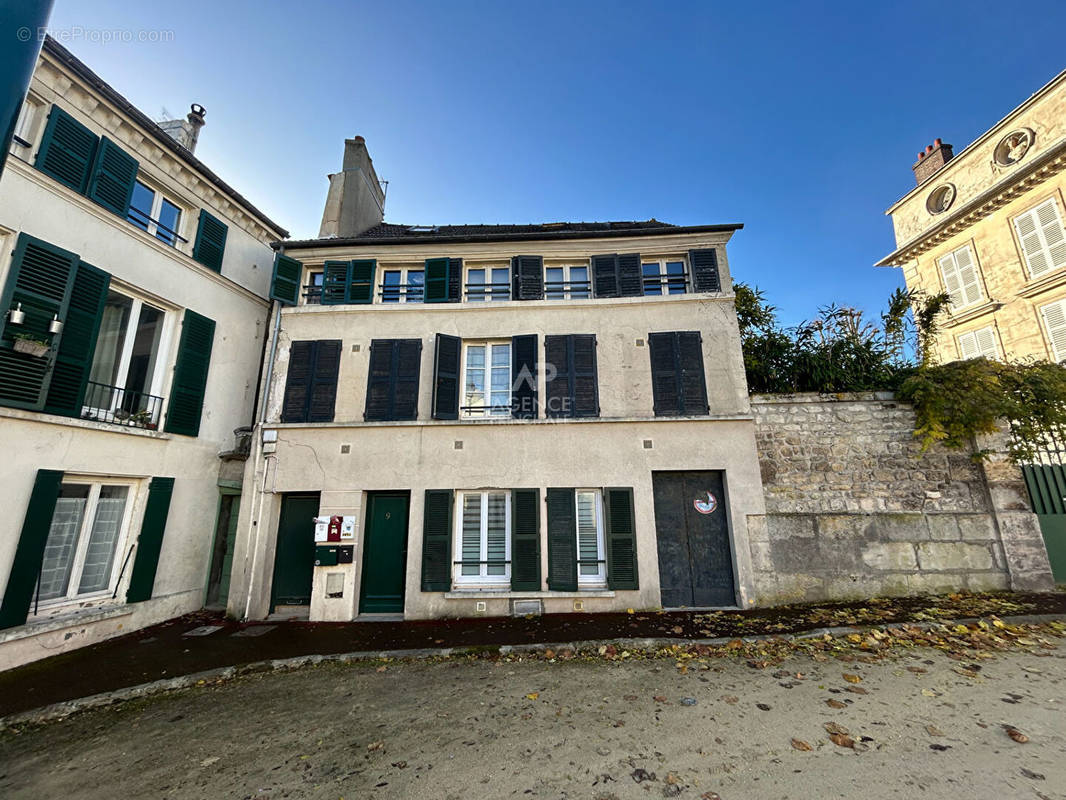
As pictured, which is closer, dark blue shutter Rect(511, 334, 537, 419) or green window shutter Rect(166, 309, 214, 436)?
Answer: green window shutter Rect(166, 309, 214, 436)

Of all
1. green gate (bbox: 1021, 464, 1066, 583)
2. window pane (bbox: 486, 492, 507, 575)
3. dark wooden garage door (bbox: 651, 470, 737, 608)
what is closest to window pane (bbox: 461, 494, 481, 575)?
window pane (bbox: 486, 492, 507, 575)

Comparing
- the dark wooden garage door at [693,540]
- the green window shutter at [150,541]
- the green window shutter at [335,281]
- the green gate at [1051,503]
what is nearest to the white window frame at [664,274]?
the dark wooden garage door at [693,540]

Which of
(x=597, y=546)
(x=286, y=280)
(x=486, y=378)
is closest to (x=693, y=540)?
(x=597, y=546)

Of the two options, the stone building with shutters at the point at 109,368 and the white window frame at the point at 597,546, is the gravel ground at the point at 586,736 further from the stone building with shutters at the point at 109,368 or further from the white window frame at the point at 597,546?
the stone building with shutters at the point at 109,368

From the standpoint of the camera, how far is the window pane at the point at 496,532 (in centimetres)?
712

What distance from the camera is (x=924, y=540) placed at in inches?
266

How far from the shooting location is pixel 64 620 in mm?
5531

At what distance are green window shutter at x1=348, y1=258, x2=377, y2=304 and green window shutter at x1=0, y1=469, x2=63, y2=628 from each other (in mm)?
4862

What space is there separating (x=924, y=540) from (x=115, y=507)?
12434 millimetres

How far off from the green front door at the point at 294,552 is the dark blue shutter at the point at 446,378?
2.75 metres

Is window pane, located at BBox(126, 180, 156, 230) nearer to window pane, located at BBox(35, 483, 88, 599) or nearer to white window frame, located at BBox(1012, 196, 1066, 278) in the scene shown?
window pane, located at BBox(35, 483, 88, 599)

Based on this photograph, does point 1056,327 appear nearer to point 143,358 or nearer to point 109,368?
point 143,358

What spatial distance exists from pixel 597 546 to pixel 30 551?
297 inches

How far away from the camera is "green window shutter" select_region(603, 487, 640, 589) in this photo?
22.4 feet
